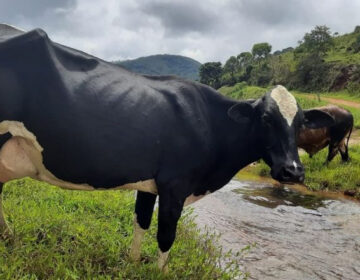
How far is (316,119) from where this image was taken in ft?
14.9

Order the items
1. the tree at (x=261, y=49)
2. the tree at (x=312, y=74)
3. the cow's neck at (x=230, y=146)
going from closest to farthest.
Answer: the cow's neck at (x=230, y=146) < the tree at (x=312, y=74) < the tree at (x=261, y=49)

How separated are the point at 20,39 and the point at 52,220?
2377mm

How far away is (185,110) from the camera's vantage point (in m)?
3.96

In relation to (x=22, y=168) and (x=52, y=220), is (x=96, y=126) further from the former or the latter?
(x=52, y=220)

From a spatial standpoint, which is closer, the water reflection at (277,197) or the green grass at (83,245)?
the green grass at (83,245)

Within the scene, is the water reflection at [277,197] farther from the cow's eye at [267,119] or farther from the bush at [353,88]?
the bush at [353,88]

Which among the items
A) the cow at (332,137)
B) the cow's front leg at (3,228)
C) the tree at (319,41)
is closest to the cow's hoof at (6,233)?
the cow's front leg at (3,228)

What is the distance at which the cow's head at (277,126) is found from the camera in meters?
3.93

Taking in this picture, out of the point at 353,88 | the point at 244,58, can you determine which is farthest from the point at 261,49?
the point at 353,88

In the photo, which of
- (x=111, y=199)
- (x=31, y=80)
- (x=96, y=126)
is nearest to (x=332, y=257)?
(x=111, y=199)

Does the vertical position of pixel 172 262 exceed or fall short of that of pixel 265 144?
it falls short

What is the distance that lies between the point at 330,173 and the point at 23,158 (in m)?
10.4

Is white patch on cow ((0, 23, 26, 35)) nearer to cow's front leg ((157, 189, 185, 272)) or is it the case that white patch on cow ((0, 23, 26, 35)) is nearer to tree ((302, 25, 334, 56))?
cow's front leg ((157, 189, 185, 272))

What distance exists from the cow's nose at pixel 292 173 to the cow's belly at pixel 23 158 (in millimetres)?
1249
